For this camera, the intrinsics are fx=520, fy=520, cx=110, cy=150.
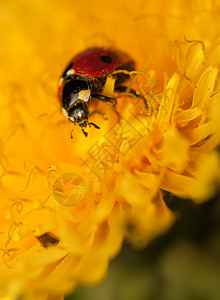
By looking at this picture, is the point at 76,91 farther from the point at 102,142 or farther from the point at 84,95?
the point at 102,142

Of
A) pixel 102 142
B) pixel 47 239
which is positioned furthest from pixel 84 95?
pixel 47 239

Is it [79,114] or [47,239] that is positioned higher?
[79,114]

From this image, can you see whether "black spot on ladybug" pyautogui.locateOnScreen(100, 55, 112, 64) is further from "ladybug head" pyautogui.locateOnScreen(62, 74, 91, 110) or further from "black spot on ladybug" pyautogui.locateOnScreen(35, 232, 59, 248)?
"black spot on ladybug" pyautogui.locateOnScreen(35, 232, 59, 248)

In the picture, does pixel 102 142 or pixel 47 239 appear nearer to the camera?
pixel 47 239

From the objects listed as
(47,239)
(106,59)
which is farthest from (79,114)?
(47,239)

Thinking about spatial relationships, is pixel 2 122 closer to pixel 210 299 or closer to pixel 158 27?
pixel 158 27

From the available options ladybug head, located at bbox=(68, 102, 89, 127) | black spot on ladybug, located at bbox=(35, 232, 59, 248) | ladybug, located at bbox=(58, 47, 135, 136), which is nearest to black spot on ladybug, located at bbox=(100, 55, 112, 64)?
ladybug, located at bbox=(58, 47, 135, 136)

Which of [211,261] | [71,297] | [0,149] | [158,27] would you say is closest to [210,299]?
[211,261]
